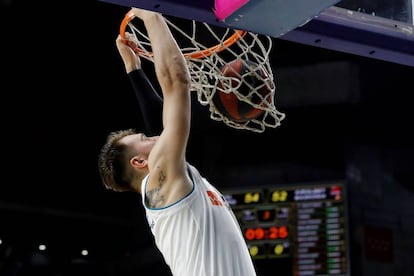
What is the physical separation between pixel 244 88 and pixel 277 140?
525 cm

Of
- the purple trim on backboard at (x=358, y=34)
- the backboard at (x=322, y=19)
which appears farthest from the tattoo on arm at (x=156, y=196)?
the purple trim on backboard at (x=358, y=34)

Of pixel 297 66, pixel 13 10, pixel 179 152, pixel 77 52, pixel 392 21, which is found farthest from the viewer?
pixel 297 66

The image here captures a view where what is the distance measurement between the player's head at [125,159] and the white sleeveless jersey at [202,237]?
0.22 meters

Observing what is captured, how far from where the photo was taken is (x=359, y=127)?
Answer: 8789mm

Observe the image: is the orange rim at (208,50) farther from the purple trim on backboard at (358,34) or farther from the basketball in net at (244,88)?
the purple trim on backboard at (358,34)

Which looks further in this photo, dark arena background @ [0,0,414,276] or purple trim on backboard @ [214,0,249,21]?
dark arena background @ [0,0,414,276]

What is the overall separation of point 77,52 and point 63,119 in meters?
1.21

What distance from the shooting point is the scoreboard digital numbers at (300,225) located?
8219 mm

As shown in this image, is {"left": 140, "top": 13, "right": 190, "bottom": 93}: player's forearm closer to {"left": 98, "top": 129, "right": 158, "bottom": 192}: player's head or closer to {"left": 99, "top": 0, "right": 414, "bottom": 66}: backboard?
{"left": 99, "top": 0, "right": 414, "bottom": 66}: backboard

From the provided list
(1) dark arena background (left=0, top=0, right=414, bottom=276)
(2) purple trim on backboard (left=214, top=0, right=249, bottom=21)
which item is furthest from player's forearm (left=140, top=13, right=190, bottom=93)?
(1) dark arena background (left=0, top=0, right=414, bottom=276)

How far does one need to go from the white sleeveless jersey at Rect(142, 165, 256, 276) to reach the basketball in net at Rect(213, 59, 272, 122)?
32.6 inches

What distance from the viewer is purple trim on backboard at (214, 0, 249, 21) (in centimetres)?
302

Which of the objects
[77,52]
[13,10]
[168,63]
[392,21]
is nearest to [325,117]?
[77,52]

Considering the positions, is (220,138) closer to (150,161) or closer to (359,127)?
(359,127)
